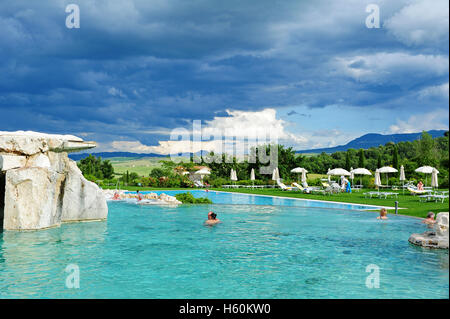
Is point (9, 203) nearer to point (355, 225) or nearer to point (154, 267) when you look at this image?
point (154, 267)

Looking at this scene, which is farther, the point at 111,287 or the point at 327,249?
the point at 327,249

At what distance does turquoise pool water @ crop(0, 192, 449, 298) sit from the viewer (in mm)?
7090

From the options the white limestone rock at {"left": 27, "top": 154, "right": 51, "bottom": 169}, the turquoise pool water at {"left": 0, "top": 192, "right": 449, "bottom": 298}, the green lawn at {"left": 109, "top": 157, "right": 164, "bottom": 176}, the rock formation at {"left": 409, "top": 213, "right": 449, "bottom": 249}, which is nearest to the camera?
the turquoise pool water at {"left": 0, "top": 192, "right": 449, "bottom": 298}

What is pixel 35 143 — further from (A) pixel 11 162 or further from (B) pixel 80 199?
(B) pixel 80 199

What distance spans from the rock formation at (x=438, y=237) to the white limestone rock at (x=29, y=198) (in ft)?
39.3

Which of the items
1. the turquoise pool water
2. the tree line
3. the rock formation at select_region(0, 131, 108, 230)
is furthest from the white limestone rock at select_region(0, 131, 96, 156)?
the tree line

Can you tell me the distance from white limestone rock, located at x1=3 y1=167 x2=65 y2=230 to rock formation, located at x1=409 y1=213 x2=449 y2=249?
39.3 ft

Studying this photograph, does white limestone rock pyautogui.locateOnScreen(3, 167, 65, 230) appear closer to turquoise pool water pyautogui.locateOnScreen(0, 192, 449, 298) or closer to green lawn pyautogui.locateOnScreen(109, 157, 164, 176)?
turquoise pool water pyautogui.locateOnScreen(0, 192, 449, 298)

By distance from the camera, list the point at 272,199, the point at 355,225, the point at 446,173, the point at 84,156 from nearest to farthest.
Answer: the point at 355,225
the point at 272,199
the point at 446,173
the point at 84,156

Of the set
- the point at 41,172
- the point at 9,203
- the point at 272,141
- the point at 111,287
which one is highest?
the point at 272,141

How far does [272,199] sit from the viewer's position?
88.7ft

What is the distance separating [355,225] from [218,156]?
35.0 metres

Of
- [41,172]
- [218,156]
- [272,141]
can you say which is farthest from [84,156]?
[41,172]

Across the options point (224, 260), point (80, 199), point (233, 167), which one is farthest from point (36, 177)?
point (233, 167)
